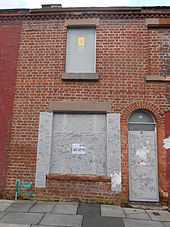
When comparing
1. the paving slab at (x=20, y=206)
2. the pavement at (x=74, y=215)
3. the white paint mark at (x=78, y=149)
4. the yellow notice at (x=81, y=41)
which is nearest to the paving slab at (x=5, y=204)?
the pavement at (x=74, y=215)

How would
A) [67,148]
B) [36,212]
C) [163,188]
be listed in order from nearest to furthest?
[36,212]
[163,188]
[67,148]

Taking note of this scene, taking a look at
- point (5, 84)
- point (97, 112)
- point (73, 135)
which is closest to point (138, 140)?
point (97, 112)

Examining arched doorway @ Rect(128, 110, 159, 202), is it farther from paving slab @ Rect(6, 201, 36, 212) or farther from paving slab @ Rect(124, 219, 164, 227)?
paving slab @ Rect(6, 201, 36, 212)

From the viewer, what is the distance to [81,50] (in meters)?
8.58

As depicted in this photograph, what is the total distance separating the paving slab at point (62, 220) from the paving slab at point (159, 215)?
78.3 inches

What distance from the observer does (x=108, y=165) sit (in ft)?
24.7

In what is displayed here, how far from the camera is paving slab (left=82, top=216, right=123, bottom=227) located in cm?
551

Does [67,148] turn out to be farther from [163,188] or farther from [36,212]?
[163,188]

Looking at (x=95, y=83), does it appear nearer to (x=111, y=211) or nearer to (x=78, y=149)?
(x=78, y=149)

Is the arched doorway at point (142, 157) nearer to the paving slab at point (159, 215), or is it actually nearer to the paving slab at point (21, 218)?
the paving slab at point (159, 215)

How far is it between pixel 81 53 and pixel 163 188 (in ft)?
17.5

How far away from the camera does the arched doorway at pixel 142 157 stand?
750cm

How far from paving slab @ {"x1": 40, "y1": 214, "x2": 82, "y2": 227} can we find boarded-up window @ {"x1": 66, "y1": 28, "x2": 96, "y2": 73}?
4769 millimetres

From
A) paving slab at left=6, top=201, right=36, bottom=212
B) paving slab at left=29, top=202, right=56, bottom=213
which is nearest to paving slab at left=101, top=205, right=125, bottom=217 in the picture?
paving slab at left=29, top=202, right=56, bottom=213
